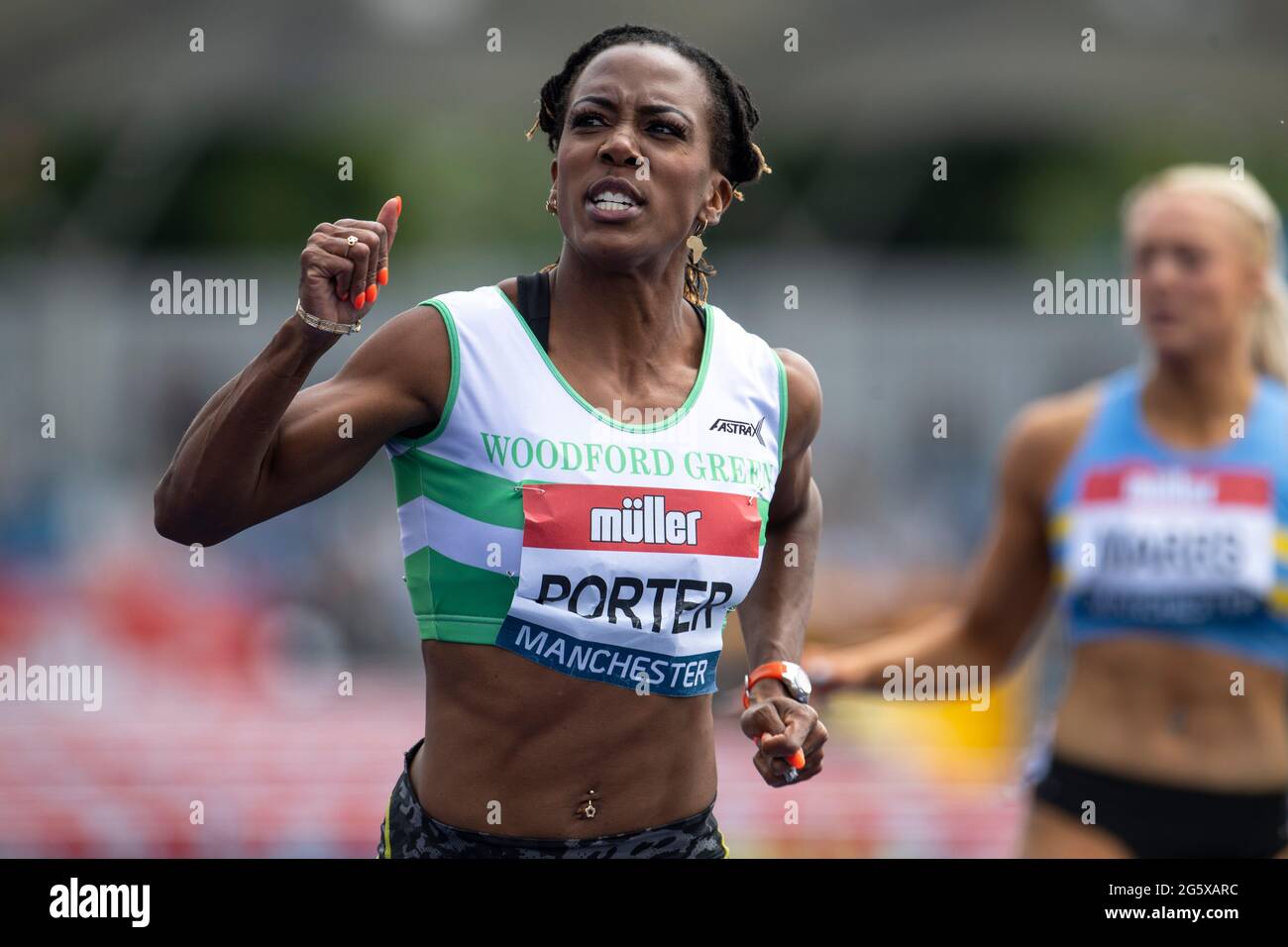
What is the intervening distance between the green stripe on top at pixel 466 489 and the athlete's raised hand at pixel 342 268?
1.23 feet

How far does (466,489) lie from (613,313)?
1.69 feet

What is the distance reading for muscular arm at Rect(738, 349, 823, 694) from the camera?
3689 mm

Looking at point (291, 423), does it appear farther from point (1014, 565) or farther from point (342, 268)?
point (1014, 565)

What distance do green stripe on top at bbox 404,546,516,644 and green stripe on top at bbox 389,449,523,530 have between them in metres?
0.10

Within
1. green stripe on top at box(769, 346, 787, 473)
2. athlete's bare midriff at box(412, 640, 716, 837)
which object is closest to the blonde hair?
green stripe on top at box(769, 346, 787, 473)

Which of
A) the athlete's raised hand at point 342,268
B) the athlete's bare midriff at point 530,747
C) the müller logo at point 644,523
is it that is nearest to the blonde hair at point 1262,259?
the müller logo at point 644,523

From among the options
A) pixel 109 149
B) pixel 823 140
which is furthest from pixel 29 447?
pixel 823 140

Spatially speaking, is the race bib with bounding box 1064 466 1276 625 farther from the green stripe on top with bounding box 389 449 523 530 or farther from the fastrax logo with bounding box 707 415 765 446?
the green stripe on top with bounding box 389 449 523 530

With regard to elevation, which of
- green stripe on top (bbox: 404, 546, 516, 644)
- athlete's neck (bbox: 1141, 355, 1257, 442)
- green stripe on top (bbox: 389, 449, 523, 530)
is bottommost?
green stripe on top (bbox: 404, 546, 516, 644)

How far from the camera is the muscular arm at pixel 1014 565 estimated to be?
4.89 meters

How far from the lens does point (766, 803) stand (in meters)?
8.73

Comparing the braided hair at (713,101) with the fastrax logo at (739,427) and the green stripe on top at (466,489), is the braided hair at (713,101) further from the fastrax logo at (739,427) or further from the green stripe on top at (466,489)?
the green stripe on top at (466,489)

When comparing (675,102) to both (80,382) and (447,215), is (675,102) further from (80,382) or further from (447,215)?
(447,215)

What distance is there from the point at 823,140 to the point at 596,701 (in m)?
17.2
